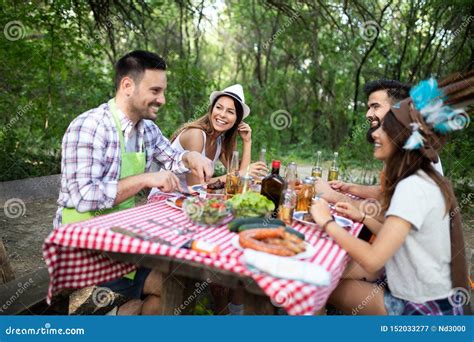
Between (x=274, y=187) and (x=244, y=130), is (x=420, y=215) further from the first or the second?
(x=244, y=130)

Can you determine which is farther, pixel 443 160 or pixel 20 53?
pixel 443 160

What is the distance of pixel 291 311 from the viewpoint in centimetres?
140

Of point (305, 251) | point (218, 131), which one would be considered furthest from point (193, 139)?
point (305, 251)

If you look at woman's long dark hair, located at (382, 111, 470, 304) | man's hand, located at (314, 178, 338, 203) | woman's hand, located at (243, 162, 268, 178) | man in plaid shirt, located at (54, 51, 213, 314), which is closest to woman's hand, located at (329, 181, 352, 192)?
man's hand, located at (314, 178, 338, 203)

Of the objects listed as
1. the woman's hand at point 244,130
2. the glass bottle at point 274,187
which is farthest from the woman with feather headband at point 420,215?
the woman's hand at point 244,130

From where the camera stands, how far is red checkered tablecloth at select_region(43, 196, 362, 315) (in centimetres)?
141

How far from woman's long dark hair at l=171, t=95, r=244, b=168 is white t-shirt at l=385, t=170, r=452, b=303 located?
2.03 metres

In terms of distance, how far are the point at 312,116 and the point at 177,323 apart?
510 inches

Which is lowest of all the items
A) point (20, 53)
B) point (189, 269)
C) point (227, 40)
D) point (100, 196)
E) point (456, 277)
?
point (456, 277)

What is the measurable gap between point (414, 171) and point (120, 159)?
1585mm

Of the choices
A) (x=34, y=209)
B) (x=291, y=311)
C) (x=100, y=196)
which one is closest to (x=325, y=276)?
(x=291, y=311)

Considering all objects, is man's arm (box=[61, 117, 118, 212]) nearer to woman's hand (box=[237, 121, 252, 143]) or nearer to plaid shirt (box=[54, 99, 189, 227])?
plaid shirt (box=[54, 99, 189, 227])

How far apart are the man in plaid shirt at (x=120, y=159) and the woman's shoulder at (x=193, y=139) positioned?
68cm

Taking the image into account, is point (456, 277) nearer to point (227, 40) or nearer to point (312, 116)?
point (312, 116)
